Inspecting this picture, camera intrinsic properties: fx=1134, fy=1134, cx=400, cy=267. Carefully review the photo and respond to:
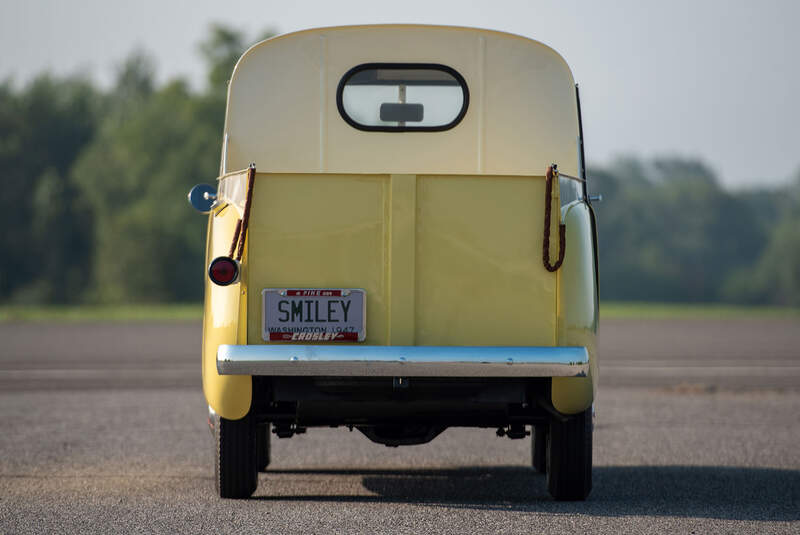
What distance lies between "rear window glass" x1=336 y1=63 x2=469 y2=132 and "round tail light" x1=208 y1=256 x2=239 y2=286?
1184mm

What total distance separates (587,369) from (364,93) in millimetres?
2035

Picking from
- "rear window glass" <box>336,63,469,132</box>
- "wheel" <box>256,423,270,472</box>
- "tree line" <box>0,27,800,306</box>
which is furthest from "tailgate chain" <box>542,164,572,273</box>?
"tree line" <box>0,27,800,306</box>

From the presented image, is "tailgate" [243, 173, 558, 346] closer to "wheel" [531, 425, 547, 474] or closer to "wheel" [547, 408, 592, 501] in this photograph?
"wheel" [547, 408, 592, 501]

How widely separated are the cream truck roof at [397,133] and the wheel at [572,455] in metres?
1.44

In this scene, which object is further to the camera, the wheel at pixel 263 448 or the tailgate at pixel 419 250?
the wheel at pixel 263 448

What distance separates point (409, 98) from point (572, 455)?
2195 millimetres

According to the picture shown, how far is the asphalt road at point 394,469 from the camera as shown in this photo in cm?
559

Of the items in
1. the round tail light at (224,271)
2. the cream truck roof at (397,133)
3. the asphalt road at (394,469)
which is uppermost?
the cream truck roof at (397,133)

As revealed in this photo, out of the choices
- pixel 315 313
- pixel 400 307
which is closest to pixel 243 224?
pixel 315 313

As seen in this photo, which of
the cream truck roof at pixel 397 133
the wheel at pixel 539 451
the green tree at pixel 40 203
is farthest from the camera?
the green tree at pixel 40 203

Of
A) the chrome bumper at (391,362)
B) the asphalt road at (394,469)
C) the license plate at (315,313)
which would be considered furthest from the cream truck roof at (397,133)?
the asphalt road at (394,469)

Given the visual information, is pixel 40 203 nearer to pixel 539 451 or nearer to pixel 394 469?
pixel 394 469

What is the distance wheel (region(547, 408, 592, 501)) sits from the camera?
603 centimetres

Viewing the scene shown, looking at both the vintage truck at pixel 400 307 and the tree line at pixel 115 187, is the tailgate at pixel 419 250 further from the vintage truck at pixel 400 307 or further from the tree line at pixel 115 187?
the tree line at pixel 115 187
